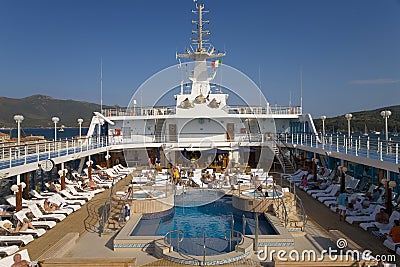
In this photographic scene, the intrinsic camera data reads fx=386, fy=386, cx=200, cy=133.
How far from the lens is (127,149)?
60.2 ft

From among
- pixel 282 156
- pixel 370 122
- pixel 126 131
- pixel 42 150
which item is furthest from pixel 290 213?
pixel 370 122

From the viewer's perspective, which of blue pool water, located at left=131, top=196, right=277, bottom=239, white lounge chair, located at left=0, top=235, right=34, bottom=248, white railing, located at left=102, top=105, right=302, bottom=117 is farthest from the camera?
white railing, located at left=102, top=105, right=302, bottom=117

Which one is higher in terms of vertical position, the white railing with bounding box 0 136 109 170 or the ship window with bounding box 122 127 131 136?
the ship window with bounding box 122 127 131 136

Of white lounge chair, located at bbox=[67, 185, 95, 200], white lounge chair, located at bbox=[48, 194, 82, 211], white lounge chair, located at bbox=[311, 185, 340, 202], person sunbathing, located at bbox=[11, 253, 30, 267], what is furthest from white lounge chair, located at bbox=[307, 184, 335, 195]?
person sunbathing, located at bbox=[11, 253, 30, 267]

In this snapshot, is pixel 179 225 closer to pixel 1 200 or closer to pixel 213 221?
pixel 213 221

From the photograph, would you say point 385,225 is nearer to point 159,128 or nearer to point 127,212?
point 127,212

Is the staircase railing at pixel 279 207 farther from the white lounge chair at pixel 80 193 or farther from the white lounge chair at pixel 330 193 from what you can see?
the white lounge chair at pixel 80 193

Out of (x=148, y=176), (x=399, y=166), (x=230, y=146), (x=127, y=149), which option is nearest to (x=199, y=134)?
(x=230, y=146)

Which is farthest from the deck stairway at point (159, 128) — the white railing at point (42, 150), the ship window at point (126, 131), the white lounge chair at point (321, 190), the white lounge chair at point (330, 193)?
the white lounge chair at point (330, 193)

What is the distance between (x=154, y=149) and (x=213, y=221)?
10503mm

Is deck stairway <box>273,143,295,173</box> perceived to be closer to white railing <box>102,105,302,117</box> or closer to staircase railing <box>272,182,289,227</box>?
white railing <box>102,105,302,117</box>

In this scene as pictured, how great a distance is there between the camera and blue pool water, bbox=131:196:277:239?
25.2 ft

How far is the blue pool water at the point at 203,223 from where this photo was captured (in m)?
7.69

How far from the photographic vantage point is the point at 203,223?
28.0 ft
